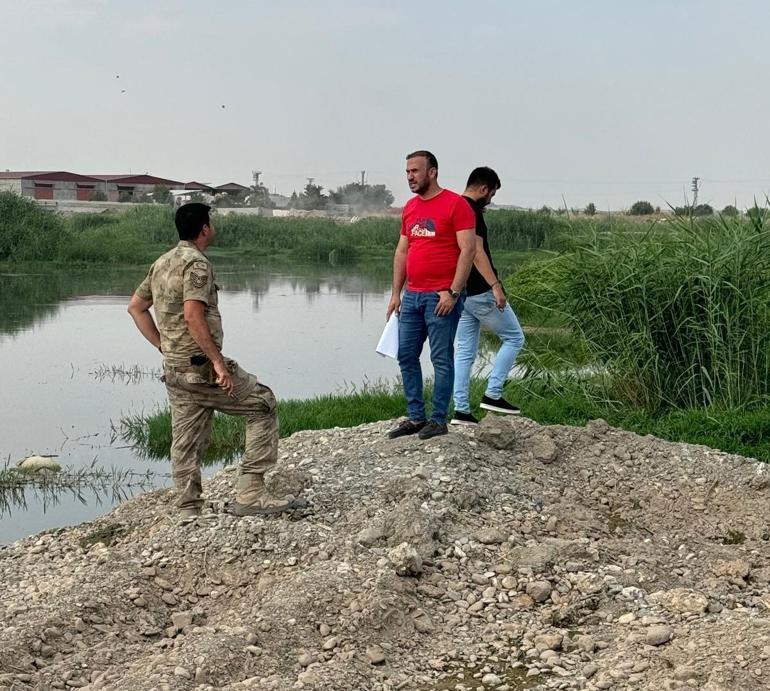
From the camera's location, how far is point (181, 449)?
242 inches

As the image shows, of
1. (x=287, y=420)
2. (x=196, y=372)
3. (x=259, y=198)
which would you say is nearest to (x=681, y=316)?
(x=287, y=420)

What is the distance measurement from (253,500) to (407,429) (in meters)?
1.54

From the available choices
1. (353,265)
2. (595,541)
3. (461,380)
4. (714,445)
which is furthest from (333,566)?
(353,265)

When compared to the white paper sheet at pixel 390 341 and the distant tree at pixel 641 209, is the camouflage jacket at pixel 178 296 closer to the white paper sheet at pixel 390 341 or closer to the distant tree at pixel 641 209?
the white paper sheet at pixel 390 341

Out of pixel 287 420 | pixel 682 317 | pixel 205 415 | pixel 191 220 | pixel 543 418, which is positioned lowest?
pixel 287 420

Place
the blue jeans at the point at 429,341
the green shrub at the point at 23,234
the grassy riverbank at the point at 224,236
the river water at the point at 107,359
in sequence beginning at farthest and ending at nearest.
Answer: the grassy riverbank at the point at 224,236, the green shrub at the point at 23,234, the river water at the point at 107,359, the blue jeans at the point at 429,341

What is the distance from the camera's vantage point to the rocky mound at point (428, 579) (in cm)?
469

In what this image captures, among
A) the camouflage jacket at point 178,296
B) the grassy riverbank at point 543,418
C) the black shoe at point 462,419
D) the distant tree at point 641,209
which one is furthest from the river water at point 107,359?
the distant tree at point 641,209

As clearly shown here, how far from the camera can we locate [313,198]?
70250mm

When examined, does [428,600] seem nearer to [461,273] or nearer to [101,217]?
[461,273]

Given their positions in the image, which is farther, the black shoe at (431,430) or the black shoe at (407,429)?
the black shoe at (407,429)

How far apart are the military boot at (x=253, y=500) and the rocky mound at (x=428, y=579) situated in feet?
0.33

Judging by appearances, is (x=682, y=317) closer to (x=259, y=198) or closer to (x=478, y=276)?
(x=478, y=276)

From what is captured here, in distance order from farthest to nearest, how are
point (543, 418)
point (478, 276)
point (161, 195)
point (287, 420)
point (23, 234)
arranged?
point (161, 195)
point (23, 234)
point (287, 420)
point (543, 418)
point (478, 276)
